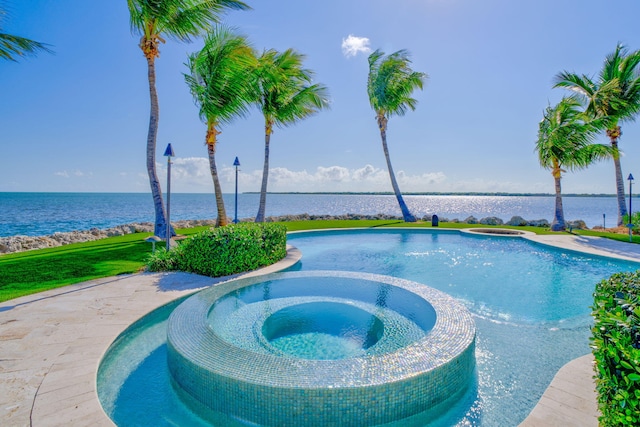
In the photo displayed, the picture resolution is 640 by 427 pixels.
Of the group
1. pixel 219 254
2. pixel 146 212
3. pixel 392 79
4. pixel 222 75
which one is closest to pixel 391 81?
pixel 392 79

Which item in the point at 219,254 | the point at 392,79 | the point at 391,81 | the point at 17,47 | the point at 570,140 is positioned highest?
the point at 392,79

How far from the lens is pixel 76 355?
350 centimetres

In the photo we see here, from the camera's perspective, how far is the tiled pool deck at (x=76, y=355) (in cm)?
254

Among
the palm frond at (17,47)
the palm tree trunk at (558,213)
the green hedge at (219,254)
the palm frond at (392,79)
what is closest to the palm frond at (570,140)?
the palm tree trunk at (558,213)

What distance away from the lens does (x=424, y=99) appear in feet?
65.3

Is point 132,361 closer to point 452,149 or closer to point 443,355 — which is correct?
point 443,355

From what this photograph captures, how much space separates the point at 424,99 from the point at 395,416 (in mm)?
Result: 20673

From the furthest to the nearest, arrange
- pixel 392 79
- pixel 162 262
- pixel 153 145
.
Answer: pixel 392 79, pixel 153 145, pixel 162 262

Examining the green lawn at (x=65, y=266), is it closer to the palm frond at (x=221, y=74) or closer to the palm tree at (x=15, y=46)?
the palm tree at (x=15, y=46)

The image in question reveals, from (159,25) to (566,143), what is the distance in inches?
755

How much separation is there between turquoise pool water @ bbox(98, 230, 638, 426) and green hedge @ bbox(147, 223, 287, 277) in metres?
1.74

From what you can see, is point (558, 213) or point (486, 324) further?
point (558, 213)

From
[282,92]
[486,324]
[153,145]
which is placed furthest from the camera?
[282,92]

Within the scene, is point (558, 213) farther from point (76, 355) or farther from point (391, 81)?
point (76, 355)
